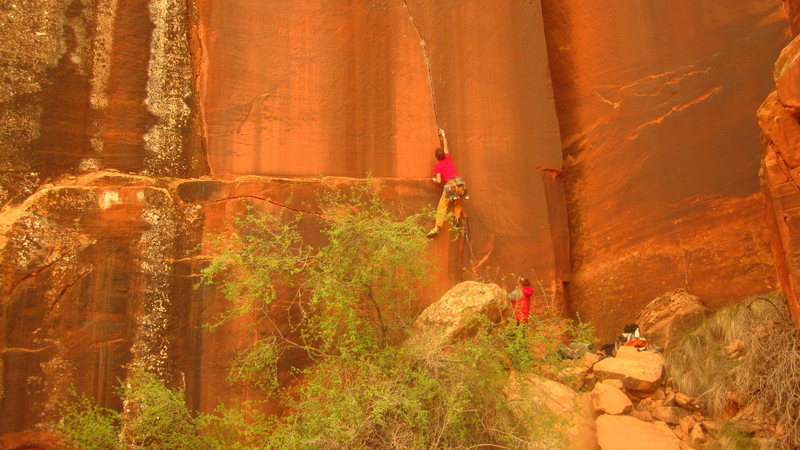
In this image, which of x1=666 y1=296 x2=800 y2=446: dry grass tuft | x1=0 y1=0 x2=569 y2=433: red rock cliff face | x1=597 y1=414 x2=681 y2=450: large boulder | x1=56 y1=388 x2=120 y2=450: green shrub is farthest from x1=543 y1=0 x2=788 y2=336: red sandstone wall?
x1=56 y1=388 x2=120 y2=450: green shrub

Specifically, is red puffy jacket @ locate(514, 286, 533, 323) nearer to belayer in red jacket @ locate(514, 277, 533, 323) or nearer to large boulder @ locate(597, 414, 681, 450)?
belayer in red jacket @ locate(514, 277, 533, 323)

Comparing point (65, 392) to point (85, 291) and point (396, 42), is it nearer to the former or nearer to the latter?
point (85, 291)

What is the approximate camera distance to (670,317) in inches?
250

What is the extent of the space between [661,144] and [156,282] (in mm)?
5757

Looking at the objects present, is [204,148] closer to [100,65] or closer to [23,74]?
[100,65]

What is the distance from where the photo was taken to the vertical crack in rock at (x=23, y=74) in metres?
5.44

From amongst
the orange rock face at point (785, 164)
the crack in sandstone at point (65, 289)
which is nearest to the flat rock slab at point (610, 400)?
the orange rock face at point (785, 164)

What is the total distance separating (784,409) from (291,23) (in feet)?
19.9

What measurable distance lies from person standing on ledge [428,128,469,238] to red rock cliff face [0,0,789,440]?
0.54 ft

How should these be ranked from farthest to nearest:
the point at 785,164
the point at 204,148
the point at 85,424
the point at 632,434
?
the point at 204,148 < the point at 632,434 < the point at 85,424 < the point at 785,164

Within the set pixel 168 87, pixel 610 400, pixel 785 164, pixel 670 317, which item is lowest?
pixel 610 400

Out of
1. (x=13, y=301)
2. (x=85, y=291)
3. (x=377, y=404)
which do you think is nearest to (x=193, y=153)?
(x=85, y=291)

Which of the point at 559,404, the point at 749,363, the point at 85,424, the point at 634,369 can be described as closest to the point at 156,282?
the point at 85,424

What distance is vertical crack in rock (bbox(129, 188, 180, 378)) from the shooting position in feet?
17.5
